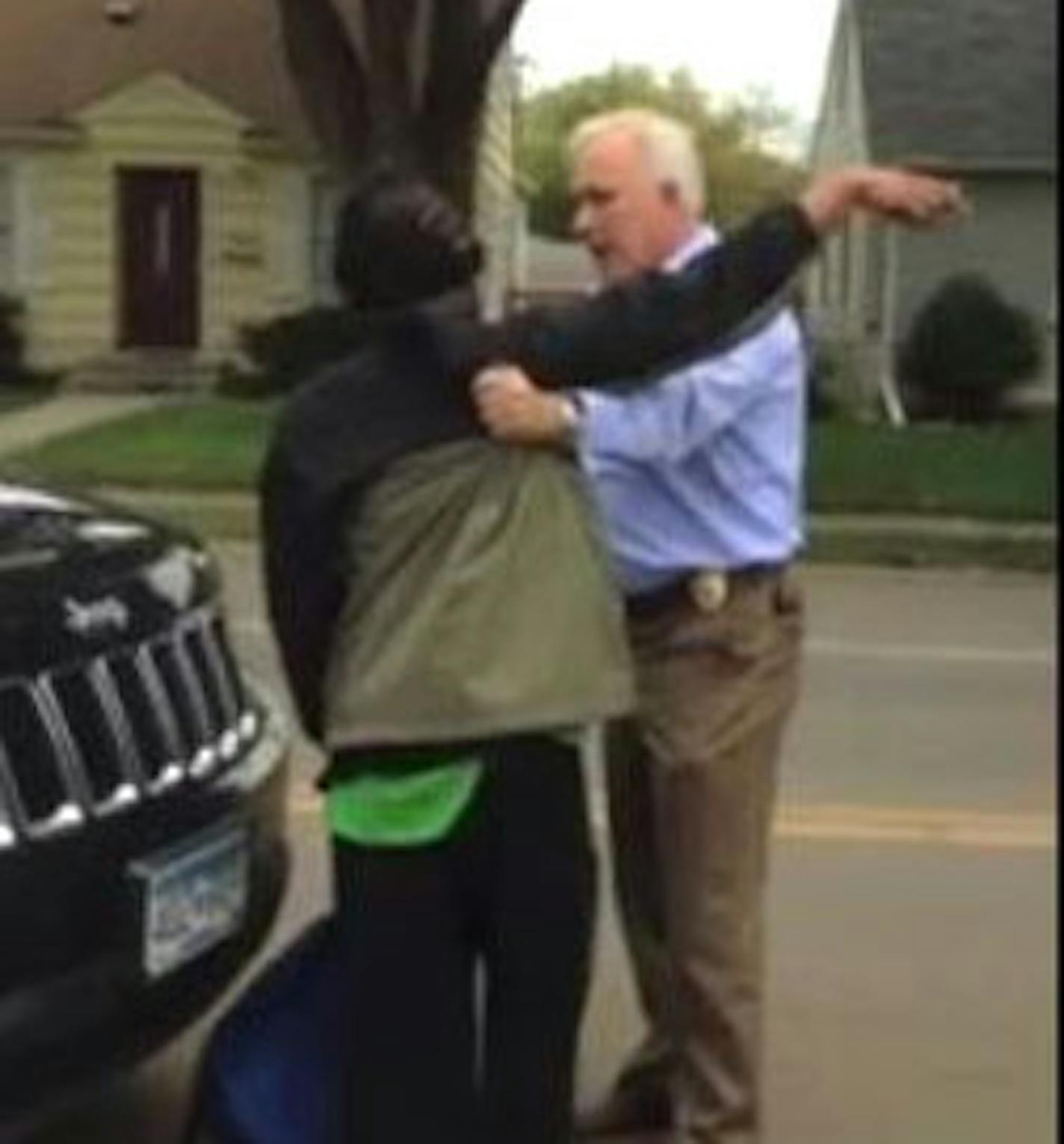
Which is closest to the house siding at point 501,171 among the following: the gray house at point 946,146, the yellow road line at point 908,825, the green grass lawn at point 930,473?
the gray house at point 946,146

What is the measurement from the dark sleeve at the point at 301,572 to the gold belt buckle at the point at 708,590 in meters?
0.73

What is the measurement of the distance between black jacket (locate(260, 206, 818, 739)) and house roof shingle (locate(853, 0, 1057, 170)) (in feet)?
92.8

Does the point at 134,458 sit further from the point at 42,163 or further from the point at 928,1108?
the point at 928,1108

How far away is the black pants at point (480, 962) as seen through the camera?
5094mm

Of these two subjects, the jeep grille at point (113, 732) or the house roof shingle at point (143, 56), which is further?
the house roof shingle at point (143, 56)

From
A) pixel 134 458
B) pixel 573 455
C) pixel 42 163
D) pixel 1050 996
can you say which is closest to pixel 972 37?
pixel 42 163

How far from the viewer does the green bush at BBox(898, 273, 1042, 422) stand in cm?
3175

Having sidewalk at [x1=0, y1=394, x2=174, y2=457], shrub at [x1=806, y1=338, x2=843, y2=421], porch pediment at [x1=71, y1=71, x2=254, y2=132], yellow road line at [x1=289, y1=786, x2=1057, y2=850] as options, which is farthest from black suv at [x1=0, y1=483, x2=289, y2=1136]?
porch pediment at [x1=71, y1=71, x2=254, y2=132]

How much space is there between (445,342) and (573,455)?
262 millimetres

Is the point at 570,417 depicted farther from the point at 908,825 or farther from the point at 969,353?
the point at 969,353

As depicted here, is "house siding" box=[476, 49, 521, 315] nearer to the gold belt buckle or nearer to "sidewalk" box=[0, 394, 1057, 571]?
"sidewalk" box=[0, 394, 1057, 571]

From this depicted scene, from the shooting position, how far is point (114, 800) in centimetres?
531

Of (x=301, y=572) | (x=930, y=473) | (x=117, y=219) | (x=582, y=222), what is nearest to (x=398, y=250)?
(x=301, y=572)

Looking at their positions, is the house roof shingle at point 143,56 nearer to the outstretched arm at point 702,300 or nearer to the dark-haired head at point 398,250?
the outstretched arm at point 702,300
